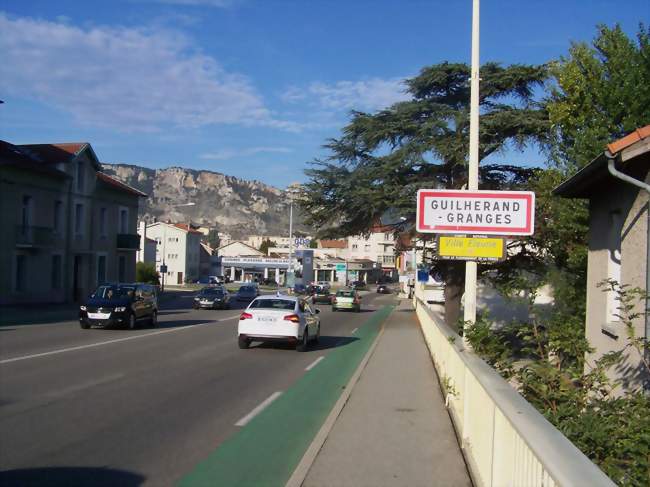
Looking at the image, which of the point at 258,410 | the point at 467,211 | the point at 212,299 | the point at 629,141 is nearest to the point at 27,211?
the point at 212,299

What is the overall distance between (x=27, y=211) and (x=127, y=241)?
37.4ft

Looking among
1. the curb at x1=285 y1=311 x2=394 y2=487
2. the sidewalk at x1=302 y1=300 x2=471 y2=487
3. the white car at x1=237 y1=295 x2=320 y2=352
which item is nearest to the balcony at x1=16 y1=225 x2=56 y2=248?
the white car at x1=237 y1=295 x2=320 y2=352

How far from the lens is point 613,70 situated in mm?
14039

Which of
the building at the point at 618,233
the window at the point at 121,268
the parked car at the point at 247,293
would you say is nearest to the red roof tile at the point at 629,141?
the building at the point at 618,233

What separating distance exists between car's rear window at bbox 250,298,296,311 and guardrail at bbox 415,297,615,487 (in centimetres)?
1060

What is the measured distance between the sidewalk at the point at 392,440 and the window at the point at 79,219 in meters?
34.9

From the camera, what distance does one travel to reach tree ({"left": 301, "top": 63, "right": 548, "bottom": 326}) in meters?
26.0

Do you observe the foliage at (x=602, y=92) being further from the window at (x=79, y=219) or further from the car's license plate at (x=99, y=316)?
the window at (x=79, y=219)

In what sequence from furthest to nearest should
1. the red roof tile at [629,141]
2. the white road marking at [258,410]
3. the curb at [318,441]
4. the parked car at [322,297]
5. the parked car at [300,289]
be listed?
the parked car at [300,289], the parked car at [322,297], the white road marking at [258,410], the red roof tile at [629,141], the curb at [318,441]

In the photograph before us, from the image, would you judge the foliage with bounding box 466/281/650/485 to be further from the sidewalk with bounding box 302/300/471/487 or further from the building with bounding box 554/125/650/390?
the sidewalk with bounding box 302/300/471/487

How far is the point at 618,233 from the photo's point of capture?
10.8 m

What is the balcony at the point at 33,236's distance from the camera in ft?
125

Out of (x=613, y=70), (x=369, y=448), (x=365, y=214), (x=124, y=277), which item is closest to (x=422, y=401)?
(x=369, y=448)

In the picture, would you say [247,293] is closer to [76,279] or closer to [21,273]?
[76,279]
